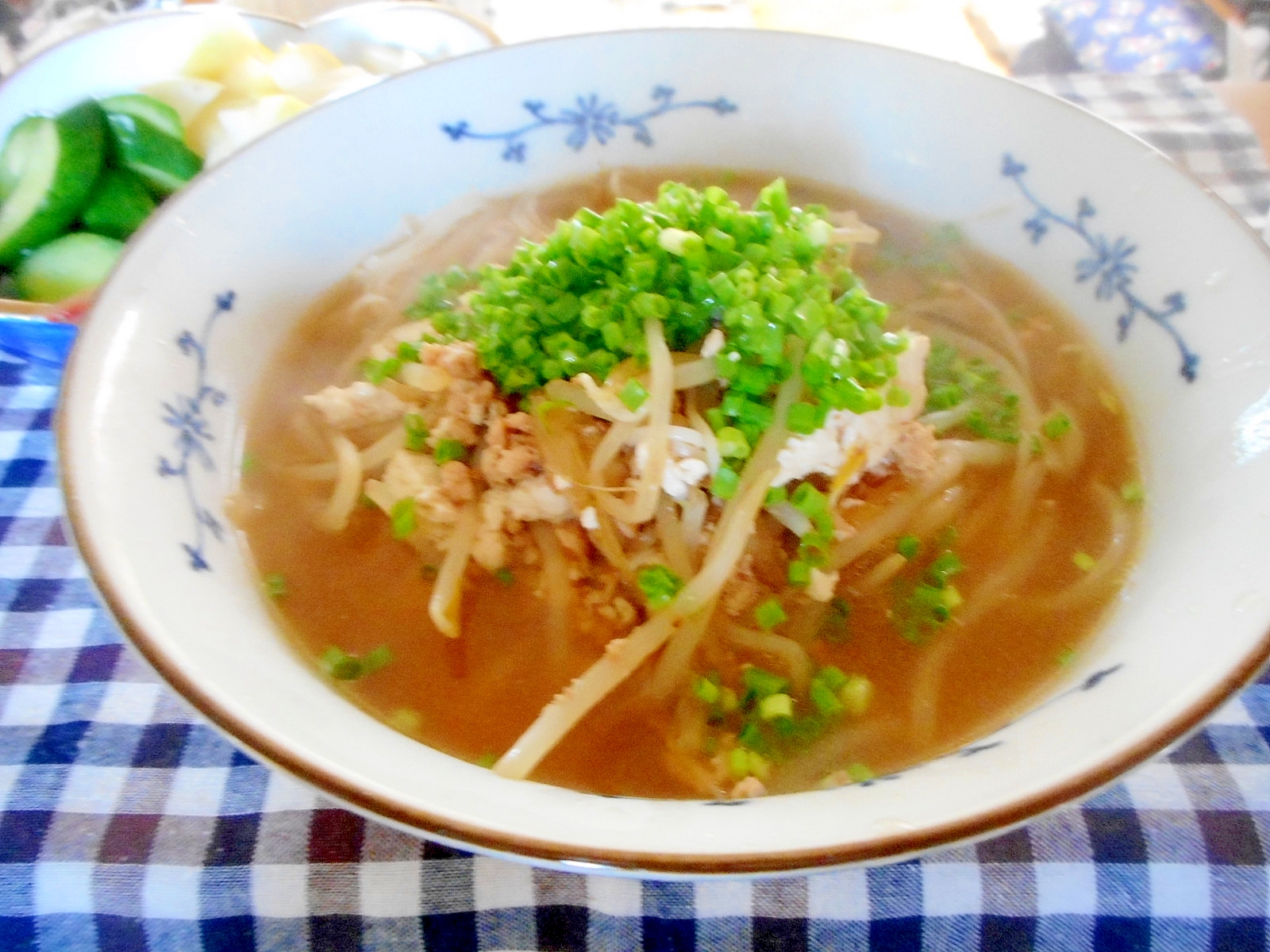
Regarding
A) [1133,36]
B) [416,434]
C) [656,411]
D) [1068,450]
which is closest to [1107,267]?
[1068,450]

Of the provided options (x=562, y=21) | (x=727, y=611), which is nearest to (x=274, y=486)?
(x=727, y=611)

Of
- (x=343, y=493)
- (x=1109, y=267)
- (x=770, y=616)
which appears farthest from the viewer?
(x=1109, y=267)

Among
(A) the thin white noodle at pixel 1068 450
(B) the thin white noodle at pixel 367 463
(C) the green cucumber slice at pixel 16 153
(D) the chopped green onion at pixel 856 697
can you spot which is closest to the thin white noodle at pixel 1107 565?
(A) the thin white noodle at pixel 1068 450

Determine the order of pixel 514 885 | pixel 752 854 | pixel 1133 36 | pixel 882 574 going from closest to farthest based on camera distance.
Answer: pixel 752 854, pixel 514 885, pixel 882 574, pixel 1133 36

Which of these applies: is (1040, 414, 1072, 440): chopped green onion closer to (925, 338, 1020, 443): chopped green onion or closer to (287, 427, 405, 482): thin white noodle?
(925, 338, 1020, 443): chopped green onion

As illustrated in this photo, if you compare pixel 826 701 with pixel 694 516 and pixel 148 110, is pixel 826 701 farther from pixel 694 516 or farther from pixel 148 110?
pixel 148 110

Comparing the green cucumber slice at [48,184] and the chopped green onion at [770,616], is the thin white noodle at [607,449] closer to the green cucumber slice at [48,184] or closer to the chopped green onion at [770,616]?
the chopped green onion at [770,616]
